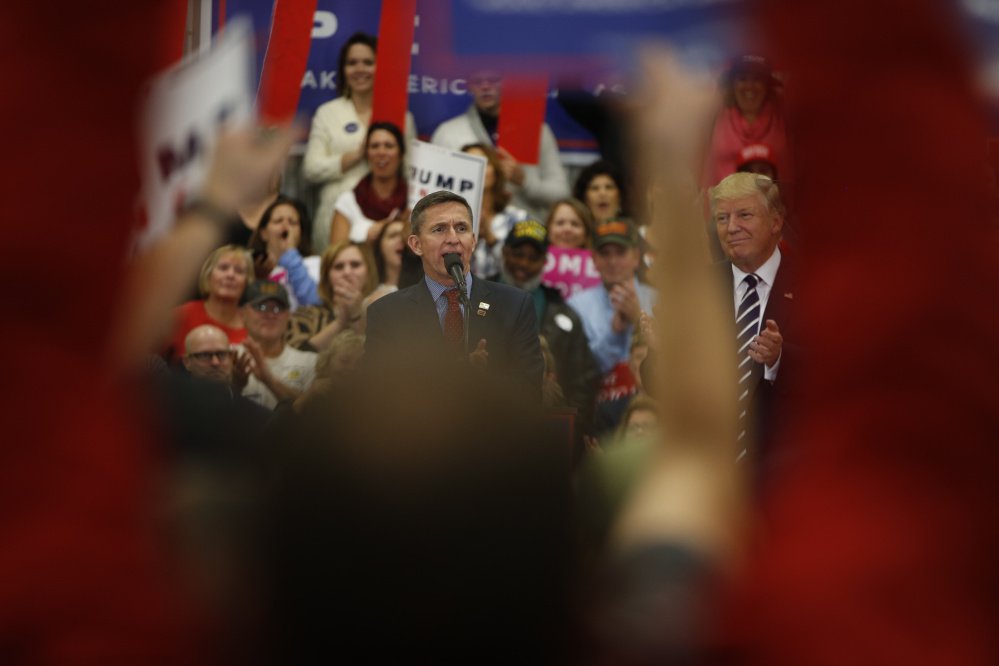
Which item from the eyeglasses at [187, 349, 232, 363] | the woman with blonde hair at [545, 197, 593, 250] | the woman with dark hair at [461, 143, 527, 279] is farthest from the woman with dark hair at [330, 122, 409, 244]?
the woman with blonde hair at [545, 197, 593, 250]

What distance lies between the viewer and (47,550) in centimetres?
62

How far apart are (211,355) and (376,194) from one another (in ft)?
2.35

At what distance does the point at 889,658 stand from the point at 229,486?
414 mm

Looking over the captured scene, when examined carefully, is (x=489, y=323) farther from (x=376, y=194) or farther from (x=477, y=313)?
(x=376, y=194)

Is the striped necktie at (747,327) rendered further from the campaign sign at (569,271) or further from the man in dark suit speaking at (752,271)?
the campaign sign at (569,271)

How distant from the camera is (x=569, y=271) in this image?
3539 millimetres

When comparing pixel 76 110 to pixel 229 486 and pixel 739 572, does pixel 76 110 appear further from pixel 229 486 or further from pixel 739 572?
pixel 739 572

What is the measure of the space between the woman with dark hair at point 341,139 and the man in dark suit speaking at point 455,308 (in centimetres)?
39

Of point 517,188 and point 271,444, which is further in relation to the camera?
point 517,188

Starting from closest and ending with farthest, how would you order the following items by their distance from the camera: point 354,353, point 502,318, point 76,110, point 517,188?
1. point 76,110
2. point 354,353
3. point 502,318
4. point 517,188

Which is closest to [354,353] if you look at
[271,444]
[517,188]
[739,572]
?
[271,444]

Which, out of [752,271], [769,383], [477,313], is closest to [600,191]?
[477,313]

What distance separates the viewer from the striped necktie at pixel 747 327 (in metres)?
1.70

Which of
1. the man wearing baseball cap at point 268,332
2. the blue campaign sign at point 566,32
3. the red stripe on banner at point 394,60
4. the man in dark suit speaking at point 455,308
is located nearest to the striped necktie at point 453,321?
the man in dark suit speaking at point 455,308
